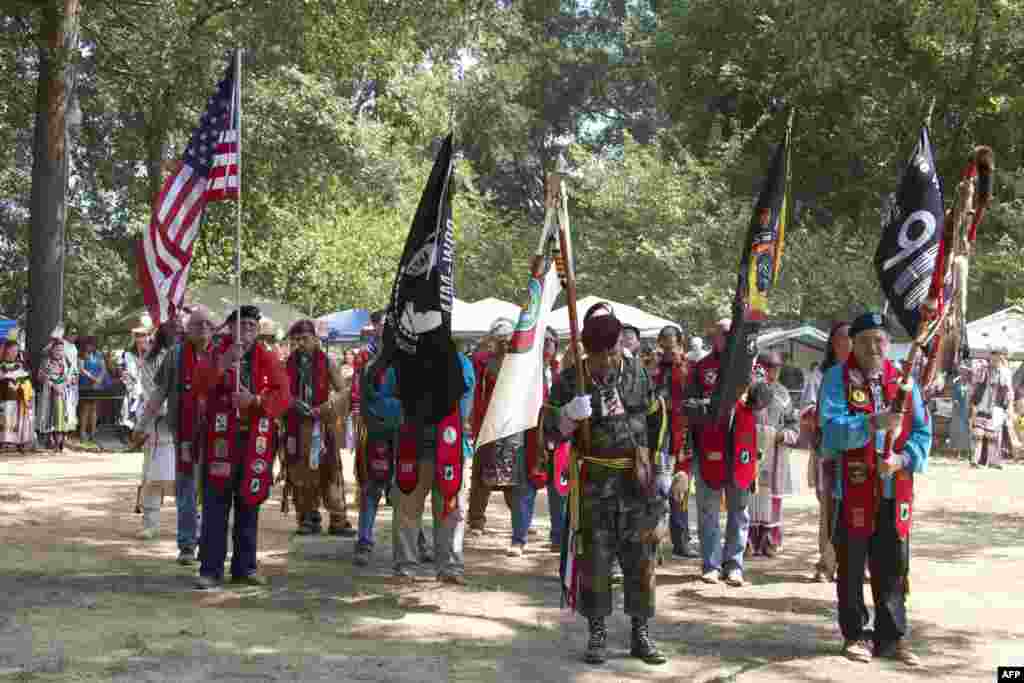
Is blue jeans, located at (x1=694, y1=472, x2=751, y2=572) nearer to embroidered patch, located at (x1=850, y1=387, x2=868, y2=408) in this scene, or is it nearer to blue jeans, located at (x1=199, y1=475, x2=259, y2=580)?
embroidered patch, located at (x1=850, y1=387, x2=868, y2=408)

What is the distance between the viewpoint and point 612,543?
A: 774 centimetres

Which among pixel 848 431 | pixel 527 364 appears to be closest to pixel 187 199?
pixel 527 364

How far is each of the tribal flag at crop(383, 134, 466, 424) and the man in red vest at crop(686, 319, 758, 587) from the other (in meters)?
2.01

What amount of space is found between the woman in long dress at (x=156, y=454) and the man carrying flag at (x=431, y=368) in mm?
2273

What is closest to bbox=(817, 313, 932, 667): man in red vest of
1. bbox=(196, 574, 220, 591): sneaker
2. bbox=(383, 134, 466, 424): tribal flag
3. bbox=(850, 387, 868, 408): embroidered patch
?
bbox=(850, 387, 868, 408): embroidered patch

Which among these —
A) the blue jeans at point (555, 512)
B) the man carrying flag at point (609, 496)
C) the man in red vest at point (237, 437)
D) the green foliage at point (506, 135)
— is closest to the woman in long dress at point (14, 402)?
the green foliage at point (506, 135)

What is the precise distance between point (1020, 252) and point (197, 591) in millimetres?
19478

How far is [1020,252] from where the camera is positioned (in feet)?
82.5

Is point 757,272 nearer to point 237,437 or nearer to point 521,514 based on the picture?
point 521,514

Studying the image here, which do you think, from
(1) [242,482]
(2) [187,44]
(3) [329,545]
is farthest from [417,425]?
(2) [187,44]

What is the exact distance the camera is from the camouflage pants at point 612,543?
25.0 feet

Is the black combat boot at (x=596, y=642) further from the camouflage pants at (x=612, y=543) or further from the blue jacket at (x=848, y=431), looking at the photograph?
the blue jacket at (x=848, y=431)

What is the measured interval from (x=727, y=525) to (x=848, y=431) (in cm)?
272

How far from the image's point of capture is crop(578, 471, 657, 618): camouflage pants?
762cm
